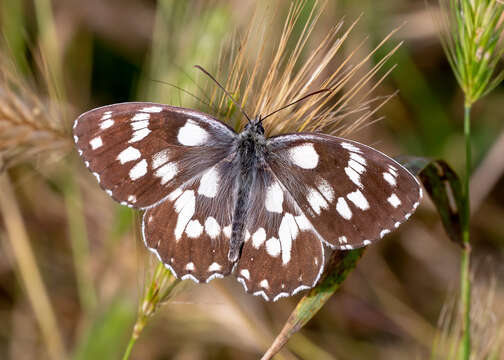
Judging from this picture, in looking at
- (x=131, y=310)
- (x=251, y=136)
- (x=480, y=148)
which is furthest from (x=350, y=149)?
(x=480, y=148)

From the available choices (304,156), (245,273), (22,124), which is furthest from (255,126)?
(22,124)

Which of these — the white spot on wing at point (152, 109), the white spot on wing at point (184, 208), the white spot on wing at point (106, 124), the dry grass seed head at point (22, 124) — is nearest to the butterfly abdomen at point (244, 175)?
the white spot on wing at point (184, 208)

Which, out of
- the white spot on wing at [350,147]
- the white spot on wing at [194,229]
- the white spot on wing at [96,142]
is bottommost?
the white spot on wing at [194,229]

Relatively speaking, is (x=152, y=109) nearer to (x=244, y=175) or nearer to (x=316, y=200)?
(x=244, y=175)

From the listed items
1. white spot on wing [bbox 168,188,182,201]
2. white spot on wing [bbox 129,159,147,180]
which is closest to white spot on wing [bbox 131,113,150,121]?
white spot on wing [bbox 129,159,147,180]

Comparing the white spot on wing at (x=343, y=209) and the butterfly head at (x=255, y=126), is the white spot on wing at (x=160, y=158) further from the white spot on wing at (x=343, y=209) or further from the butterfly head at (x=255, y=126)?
the white spot on wing at (x=343, y=209)

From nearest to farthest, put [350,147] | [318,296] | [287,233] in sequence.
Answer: [318,296] → [350,147] → [287,233]

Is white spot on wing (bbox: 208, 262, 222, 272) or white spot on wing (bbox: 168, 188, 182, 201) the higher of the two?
white spot on wing (bbox: 168, 188, 182, 201)

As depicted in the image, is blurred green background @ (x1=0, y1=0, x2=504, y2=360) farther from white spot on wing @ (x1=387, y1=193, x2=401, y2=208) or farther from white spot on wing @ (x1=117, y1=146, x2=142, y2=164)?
white spot on wing @ (x1=387, y1=193, x2=401, y2=208)
